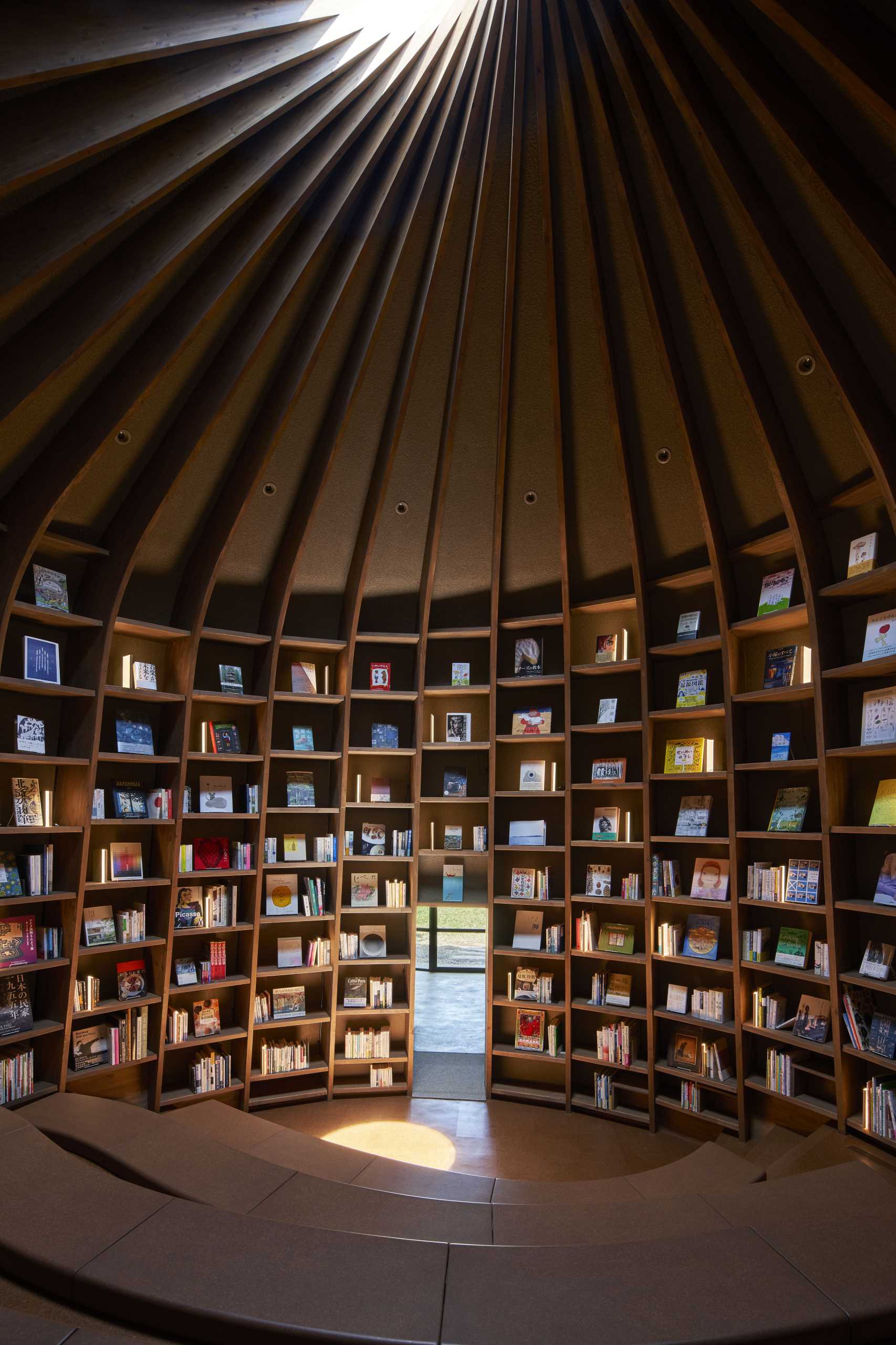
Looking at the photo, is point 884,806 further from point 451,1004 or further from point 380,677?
point 451,1004

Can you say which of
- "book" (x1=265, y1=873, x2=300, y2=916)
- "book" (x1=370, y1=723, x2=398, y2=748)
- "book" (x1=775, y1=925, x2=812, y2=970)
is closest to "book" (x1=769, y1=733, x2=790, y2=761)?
"book" (x1=775, y1=925, x2=812, y2=970)

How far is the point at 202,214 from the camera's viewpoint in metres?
3.78

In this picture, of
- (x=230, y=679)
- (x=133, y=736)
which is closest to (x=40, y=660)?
(x=133, y=736)

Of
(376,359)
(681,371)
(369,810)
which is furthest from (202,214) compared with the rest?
(369,810)

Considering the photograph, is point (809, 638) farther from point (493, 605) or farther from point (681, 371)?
point (493, 605)

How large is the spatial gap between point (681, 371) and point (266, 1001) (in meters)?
5.54

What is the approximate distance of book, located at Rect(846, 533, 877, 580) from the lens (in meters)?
4.93

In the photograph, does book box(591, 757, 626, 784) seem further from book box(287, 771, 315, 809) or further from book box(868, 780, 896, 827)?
book box(287, 771, 315, 809)

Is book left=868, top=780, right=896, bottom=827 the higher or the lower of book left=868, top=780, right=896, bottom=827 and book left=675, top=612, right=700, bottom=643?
the lower

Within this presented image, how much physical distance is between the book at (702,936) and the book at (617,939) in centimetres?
43

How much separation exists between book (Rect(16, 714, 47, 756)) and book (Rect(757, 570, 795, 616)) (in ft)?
16.7

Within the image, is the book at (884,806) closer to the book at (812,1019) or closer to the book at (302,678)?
the book at (812,1019)

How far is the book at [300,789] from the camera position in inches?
266

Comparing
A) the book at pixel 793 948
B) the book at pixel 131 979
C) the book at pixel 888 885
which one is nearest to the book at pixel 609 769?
the book at pixel 793 948
